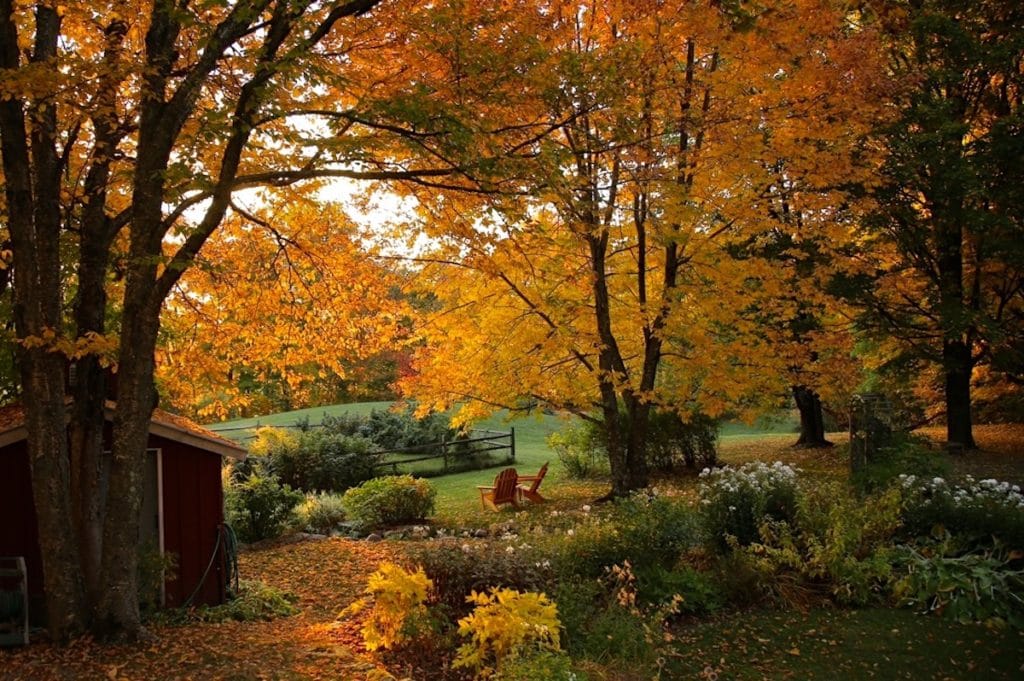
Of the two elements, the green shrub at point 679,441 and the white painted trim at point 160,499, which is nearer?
the white painted trim at point 160,499

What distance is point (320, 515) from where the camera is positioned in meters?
A: 14.8

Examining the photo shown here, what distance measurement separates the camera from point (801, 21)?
34.2ft

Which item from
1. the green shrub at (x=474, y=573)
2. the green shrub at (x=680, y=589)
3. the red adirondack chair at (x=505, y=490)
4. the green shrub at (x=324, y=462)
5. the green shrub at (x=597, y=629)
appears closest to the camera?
the green shrub at (x=597, y=629)

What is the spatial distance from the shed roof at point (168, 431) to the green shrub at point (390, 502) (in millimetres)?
5100

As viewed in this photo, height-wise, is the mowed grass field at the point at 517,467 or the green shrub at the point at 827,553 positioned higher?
the green shrub at the point at 827,553

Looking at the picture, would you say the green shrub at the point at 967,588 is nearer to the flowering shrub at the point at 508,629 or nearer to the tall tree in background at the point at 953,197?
the flowering shrub at the point at 508,629

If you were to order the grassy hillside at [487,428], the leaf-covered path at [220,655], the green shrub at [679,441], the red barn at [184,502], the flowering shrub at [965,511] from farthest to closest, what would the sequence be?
the grassy hillside at [487,428], the green shrub at [679,441], the red barn at [184,502], the flowering shrub at [965,511], the leaf-covered path at [220,655]

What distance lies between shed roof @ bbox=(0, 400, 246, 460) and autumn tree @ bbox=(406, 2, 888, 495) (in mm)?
3774

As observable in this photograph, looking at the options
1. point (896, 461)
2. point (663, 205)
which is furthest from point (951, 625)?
point (663, 205)

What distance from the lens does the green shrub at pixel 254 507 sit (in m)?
13.3

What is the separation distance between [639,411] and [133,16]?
973 cm

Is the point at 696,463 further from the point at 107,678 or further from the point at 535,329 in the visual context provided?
the point at 107,678

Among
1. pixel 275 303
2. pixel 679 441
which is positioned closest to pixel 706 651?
pixel 275 303

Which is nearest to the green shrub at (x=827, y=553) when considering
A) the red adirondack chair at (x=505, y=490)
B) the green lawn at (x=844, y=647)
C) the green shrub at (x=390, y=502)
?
the green lawn at (x=844, y=647)
